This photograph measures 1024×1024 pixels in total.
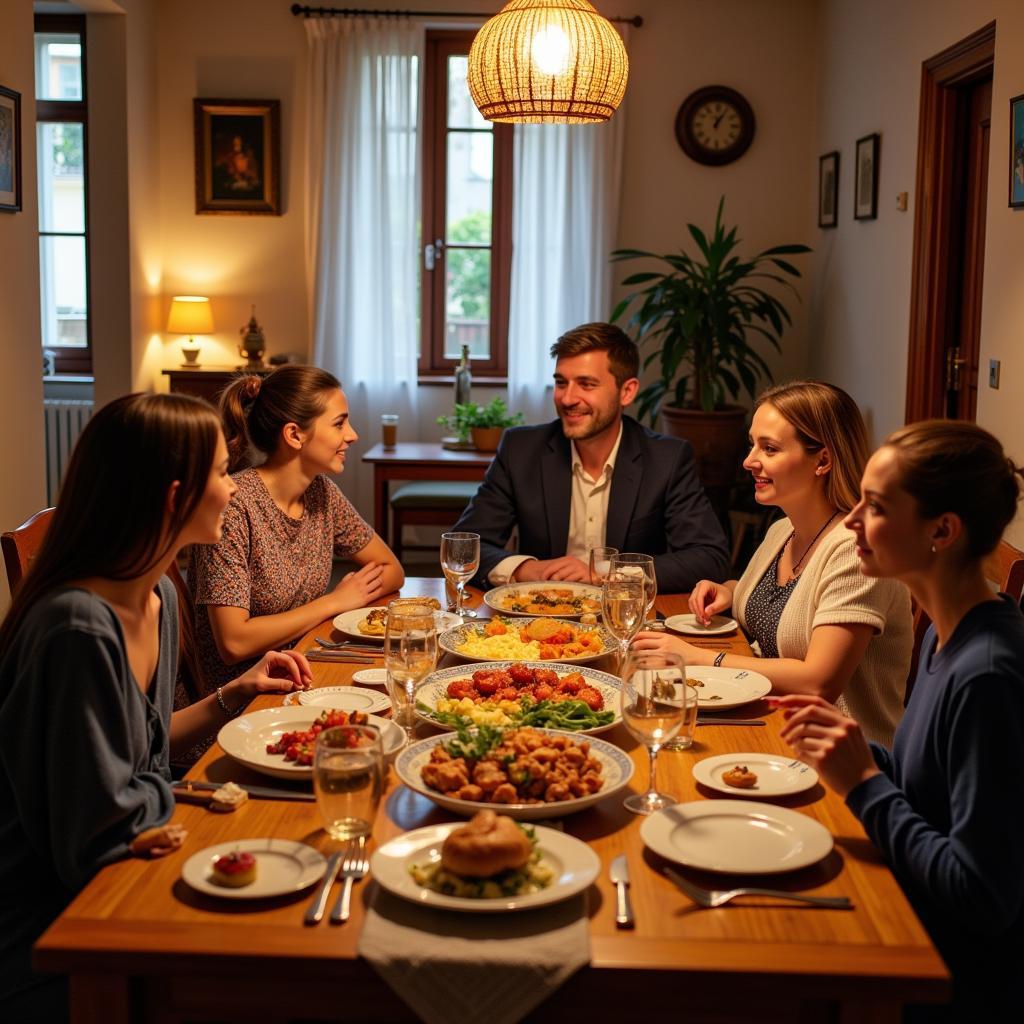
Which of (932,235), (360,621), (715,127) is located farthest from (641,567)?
(715,127)

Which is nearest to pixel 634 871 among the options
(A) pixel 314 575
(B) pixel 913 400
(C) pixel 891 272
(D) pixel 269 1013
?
(D) pixel 269 1013

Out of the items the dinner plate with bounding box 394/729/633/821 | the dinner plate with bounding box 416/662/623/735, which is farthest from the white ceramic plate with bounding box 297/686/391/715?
the dinner plate with bounding box 394/729/633/821

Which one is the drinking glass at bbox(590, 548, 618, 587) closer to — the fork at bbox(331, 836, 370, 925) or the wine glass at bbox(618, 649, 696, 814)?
the wine glass at bbox(618, 649, 696, 814)

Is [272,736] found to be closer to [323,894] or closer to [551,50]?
[323,894]

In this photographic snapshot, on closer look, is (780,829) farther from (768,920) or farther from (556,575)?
(556,575)

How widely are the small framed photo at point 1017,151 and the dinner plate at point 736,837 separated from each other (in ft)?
9.07

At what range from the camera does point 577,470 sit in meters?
3.29

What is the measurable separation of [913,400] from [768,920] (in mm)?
3768

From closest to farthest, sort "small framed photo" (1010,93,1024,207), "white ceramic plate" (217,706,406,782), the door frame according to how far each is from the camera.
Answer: "white ceramic plate" (217,706,406,782) < "small framed photo" (1010,93,1024,207) < the door frame

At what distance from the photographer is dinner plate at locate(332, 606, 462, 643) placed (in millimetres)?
2357

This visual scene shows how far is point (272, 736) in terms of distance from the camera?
1771mm

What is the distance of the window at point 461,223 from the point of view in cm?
671

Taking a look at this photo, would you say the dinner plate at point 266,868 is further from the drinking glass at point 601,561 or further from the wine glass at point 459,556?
the drinking glass at point 601,561

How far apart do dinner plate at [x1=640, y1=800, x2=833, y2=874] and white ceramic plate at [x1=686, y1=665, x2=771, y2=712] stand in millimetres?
401
